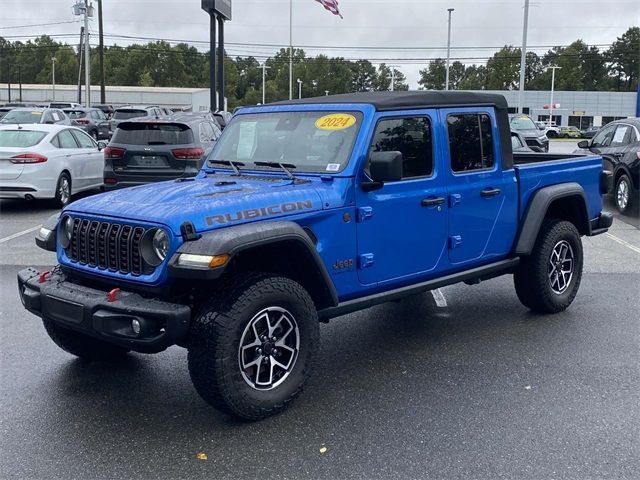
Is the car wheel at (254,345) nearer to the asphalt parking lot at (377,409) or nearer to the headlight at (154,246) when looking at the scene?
the asphalt parking lot at (377,409)

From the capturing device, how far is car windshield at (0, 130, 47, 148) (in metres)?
12.0

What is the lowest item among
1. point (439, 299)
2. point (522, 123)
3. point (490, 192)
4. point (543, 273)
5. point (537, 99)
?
point (439, 299)

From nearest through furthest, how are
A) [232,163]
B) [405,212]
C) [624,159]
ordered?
1. [405,212]
2. [232,163]
3. [624,159]

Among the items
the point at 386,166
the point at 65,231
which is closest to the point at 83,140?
the point at 65,231

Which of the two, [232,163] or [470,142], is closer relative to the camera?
[232,163]

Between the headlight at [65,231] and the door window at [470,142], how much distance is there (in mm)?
2803

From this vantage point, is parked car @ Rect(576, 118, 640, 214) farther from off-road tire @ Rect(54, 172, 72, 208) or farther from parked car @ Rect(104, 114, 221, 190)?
off-road tire @ Rect(54, 172, 72, 208)

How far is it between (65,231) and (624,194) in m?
11.0

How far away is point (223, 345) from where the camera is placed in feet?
12.3

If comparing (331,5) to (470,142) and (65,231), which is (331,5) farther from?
(65,231)

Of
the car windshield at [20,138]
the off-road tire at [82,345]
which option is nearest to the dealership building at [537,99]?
the car windshield at [20,138]

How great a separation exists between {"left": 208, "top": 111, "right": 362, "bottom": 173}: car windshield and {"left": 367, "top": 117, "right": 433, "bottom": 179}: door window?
0.21 m

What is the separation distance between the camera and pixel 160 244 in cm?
386

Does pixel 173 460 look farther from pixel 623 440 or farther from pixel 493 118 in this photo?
pixel 493 118
